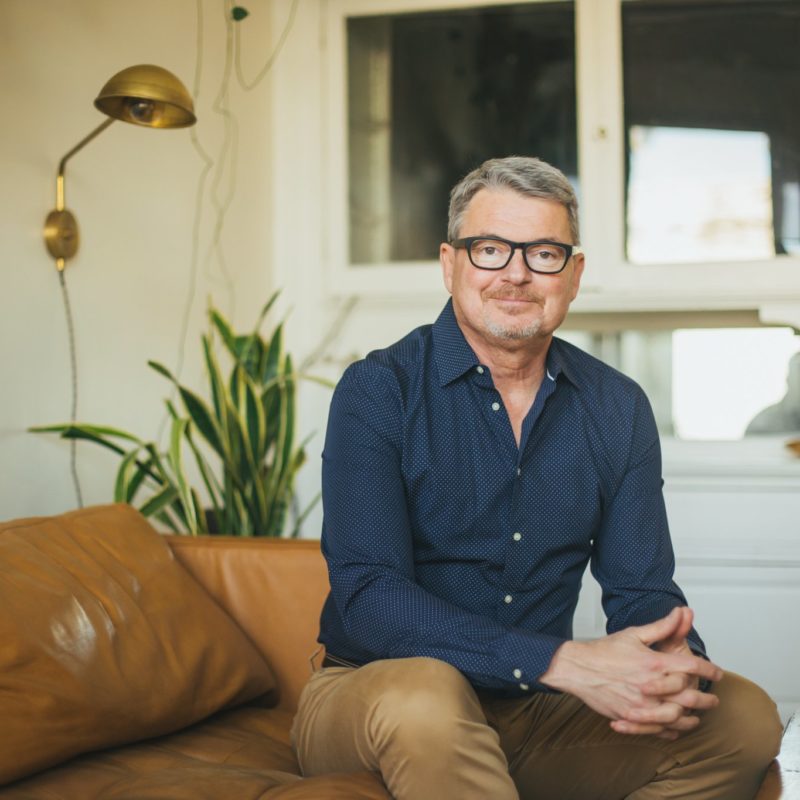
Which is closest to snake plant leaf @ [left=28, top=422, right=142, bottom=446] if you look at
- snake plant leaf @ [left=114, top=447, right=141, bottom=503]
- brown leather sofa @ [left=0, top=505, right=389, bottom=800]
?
snake plant leaf @ [left=114, top=447, right=141, bottom=503]

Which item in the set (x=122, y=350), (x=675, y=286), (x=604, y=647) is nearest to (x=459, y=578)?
(x=604, y=647)

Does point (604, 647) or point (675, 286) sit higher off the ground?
point (675, 286)

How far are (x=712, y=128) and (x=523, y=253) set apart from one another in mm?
1873

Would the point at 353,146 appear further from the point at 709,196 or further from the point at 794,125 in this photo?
the point at 794,125

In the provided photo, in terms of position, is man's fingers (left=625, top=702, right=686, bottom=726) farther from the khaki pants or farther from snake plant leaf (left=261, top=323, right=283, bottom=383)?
snake plant leaf (left=261, top=323, right=283, bottom=383)

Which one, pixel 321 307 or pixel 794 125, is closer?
pixel 794 125

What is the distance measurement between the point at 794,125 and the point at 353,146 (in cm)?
143

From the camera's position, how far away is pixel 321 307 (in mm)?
3758

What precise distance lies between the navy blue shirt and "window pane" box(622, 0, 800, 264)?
1.68 meters

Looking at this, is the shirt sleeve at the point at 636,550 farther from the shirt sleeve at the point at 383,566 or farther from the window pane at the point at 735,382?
the window pane at the point at 735,382

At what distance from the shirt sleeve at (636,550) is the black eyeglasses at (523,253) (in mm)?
319

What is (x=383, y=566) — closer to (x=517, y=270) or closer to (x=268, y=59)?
(x=517, y=270)

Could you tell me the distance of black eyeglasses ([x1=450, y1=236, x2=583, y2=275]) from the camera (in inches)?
71.6

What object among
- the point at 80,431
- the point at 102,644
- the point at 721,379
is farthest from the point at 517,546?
the point at 721,379
